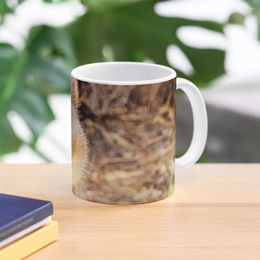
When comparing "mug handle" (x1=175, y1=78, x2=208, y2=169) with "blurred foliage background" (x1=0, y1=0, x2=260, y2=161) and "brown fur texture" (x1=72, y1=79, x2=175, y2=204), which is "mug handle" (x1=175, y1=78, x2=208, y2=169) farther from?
"blurred foliage background" (x1=0, y1=0, x2=260, y2=161)

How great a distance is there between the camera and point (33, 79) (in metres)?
1.50

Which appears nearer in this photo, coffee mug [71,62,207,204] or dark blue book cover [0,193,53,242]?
dark blue book cover [0,193,53,242]

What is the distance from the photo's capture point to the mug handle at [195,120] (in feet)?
2.68

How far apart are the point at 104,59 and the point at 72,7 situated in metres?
0.15

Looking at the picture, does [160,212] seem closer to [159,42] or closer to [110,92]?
[110,92]

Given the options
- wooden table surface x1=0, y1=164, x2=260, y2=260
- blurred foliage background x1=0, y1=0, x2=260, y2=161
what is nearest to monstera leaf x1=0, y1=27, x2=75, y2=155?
blurred foliage background x1=0, y1=0, x2=260, y2=161

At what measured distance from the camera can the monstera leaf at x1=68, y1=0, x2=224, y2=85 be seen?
5.08 ft

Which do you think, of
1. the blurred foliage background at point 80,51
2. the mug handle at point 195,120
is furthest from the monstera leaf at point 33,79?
the mug handle at point 195,120

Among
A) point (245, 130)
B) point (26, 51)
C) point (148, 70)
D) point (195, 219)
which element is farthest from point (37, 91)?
point (245, 130)

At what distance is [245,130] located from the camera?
2.74m

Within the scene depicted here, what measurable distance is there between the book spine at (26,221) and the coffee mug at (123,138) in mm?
94

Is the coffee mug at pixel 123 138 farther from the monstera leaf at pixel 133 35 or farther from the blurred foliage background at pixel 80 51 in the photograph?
the monstera leaf at pixel 133 35

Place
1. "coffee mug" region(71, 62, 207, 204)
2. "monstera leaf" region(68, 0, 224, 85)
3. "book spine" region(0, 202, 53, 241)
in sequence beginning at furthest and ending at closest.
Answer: "monstera leaf" region(68, 0, 224, 85) → "coffee mug" region(71, 62, 207, 204) → "book spine" region(0, 202, 53, 241)

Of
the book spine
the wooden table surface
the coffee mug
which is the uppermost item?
the coffee mug
